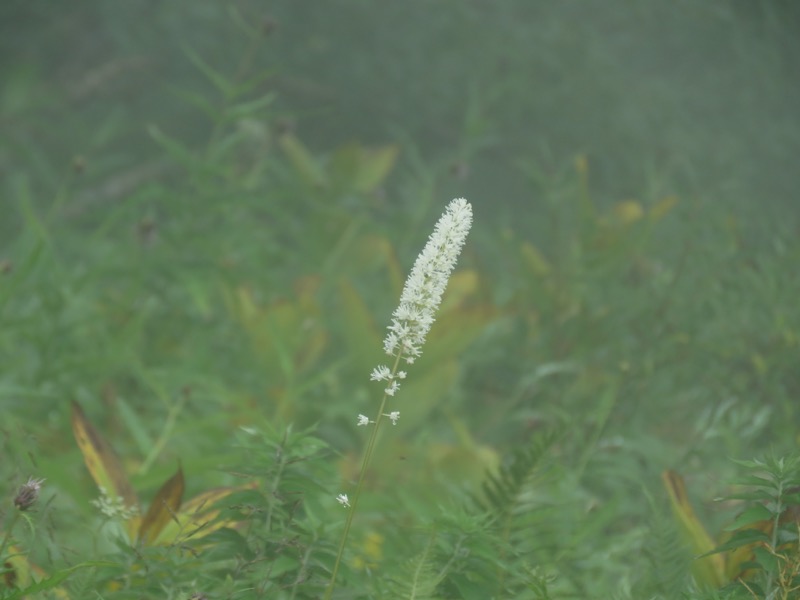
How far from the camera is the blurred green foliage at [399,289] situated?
1190mm

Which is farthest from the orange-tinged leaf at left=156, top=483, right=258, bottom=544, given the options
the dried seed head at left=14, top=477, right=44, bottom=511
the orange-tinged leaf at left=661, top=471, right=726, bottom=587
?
the orange-tinged leaf at left=661, top=471, right=726, bottom=587

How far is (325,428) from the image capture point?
2412 millimetres

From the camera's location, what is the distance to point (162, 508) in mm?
1176

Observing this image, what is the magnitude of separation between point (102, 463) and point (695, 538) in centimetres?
70

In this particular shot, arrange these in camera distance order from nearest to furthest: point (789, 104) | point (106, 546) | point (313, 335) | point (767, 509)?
point (767, 509), point (106, 546), point (313, 335), point (789, 104)

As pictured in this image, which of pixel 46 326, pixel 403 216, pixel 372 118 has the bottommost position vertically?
pixel 372 118

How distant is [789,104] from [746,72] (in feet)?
0.64

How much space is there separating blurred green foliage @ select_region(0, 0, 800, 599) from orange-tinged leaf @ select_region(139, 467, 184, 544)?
2.3 inches

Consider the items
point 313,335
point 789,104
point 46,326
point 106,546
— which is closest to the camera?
point 106,546

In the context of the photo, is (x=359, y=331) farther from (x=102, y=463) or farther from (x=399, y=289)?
(x=102, y=463)

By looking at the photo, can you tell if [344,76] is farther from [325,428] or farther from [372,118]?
[325,428]

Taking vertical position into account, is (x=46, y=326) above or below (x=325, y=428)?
above

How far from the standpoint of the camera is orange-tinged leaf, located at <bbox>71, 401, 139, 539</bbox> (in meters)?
1.22

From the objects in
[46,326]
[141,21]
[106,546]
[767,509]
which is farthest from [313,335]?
[141,21]
